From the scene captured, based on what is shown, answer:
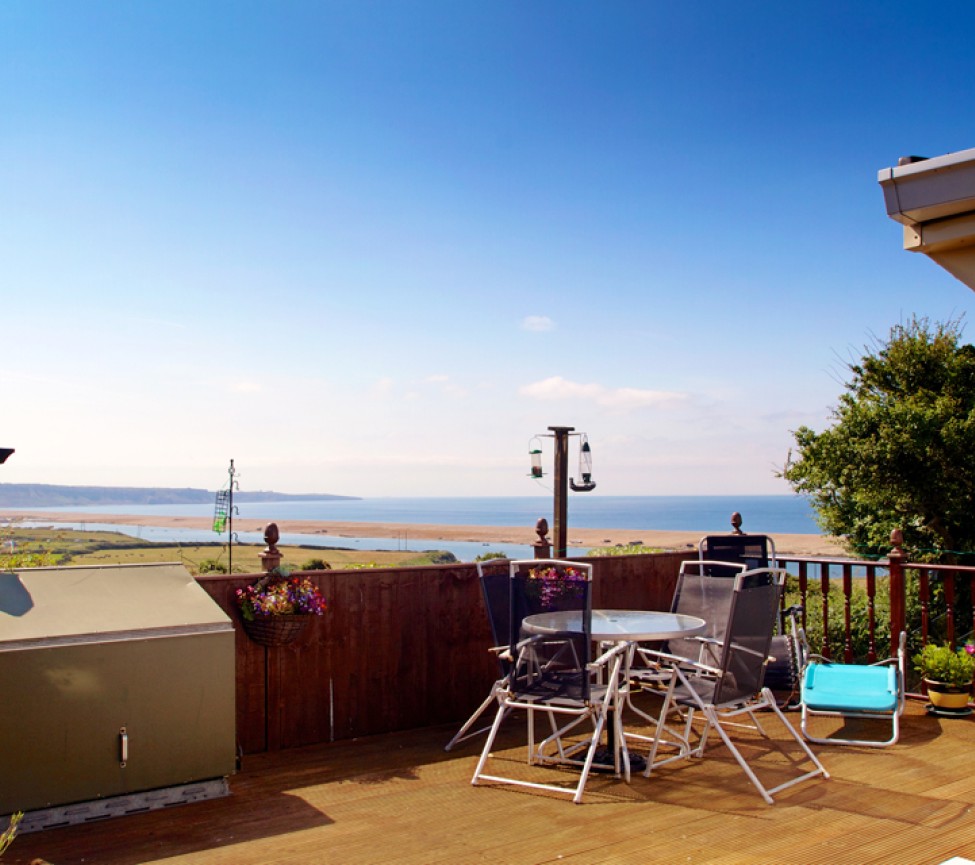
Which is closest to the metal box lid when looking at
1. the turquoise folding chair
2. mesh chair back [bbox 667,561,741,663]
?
mesh chair back [bbox 667,561,741,663]

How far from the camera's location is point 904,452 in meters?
15.6

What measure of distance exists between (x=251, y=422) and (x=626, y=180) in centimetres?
3922

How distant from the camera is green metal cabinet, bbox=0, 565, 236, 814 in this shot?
3.02m

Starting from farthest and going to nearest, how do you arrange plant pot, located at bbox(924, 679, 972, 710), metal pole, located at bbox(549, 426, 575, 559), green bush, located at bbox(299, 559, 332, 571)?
metal pole, located at bbox(549, 426, 575, 559)
plant pot, located at bbox(924, 679, 972, 710)
green bush, located at bbox(299, 559, 332, 571)

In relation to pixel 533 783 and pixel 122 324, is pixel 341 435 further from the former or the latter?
pixel 533 783

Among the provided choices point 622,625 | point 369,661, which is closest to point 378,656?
point 369,661

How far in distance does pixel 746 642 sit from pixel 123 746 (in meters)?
2.61

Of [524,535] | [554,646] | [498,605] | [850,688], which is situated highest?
[498,605]

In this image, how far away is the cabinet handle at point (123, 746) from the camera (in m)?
3.16

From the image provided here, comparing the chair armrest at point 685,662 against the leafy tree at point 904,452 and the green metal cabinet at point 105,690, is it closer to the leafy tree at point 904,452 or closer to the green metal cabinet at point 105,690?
the green metal cabinet at point 105,690

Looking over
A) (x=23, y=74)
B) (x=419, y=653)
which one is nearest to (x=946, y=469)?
(x=419, y=653)

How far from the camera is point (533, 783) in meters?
3.63

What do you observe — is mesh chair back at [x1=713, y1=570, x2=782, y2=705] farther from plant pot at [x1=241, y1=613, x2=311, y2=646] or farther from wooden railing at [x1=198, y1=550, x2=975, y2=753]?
plant pot at [x1=241, y1=613, x2=311, y2=646]

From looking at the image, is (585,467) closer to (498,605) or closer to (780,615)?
(780,615)
